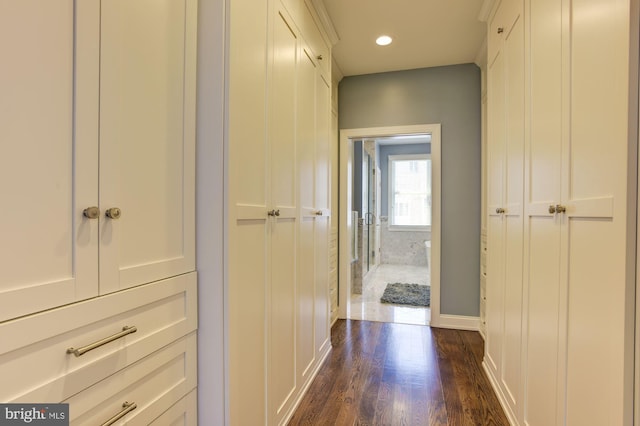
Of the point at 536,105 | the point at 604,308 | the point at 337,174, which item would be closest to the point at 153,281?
the point at 604,308

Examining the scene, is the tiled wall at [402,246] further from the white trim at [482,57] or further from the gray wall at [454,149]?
the white trim at [482,57]

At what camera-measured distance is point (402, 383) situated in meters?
2.18

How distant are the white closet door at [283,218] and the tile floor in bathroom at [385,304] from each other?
1856 mm

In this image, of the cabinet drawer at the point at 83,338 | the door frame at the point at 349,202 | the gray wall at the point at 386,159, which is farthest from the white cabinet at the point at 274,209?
the gray wall at the point at 386,159

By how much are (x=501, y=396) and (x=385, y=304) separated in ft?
6.78

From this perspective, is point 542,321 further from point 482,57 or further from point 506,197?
point 482,57

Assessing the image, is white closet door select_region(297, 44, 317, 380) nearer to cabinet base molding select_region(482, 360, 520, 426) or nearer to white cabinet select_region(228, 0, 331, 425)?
white cabinet select_region(228, 0, 331, 425)

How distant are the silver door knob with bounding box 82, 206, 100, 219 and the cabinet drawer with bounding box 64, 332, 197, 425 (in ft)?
1.37

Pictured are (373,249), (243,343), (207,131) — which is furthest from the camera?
(373,249)

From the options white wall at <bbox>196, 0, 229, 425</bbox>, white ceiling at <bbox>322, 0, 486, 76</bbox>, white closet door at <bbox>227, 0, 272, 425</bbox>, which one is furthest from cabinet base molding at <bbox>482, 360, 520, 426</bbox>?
white ceiling at <bbox>322, 0, 486, 76</bbox>

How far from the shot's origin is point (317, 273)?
7.55 feet

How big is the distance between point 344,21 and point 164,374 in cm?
258

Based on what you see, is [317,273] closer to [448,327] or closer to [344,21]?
[448,327]

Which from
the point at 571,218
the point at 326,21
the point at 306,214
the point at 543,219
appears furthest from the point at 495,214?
the point at 326,21
